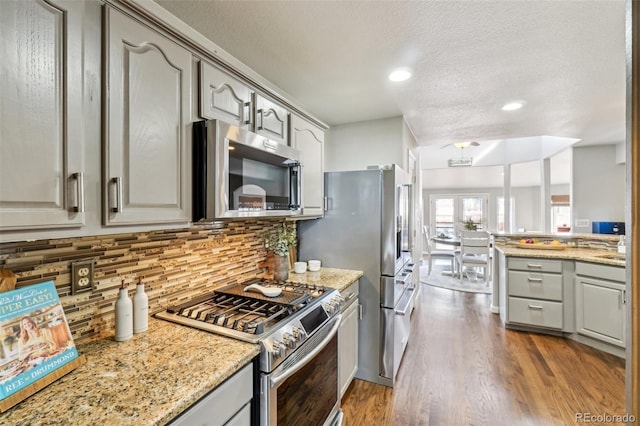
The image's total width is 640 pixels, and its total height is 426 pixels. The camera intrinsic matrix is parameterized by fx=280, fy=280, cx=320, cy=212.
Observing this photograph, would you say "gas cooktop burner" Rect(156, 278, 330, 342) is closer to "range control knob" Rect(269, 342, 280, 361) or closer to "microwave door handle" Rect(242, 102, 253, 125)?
"range control knob" Rect(269, 342, 280, 361)

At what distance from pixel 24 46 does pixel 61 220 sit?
0.47 metres

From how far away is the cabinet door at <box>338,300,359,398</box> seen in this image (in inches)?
76.7

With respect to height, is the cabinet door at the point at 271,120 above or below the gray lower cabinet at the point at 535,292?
above

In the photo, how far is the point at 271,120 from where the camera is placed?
5.62ft

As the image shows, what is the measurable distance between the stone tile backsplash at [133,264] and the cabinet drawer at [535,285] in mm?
3066

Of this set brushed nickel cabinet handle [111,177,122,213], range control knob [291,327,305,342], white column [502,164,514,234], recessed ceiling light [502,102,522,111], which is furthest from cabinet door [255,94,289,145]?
white column [502,164,514,234]

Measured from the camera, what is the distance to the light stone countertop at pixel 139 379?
29.5 inches

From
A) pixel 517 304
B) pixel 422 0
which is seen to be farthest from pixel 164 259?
pixel 517 304

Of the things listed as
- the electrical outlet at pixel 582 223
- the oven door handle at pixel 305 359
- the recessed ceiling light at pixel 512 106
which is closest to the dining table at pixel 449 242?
the electrical outlet at pixel 582 223

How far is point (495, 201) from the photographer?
28.7 ft

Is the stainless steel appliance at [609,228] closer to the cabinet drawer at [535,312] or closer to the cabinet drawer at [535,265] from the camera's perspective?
the cabinet drawer at [535,265]

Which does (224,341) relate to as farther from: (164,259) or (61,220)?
(61,220)

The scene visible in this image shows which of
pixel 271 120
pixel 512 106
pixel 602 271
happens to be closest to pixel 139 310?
pixel 271 120

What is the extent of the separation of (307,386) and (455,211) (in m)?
8.99
